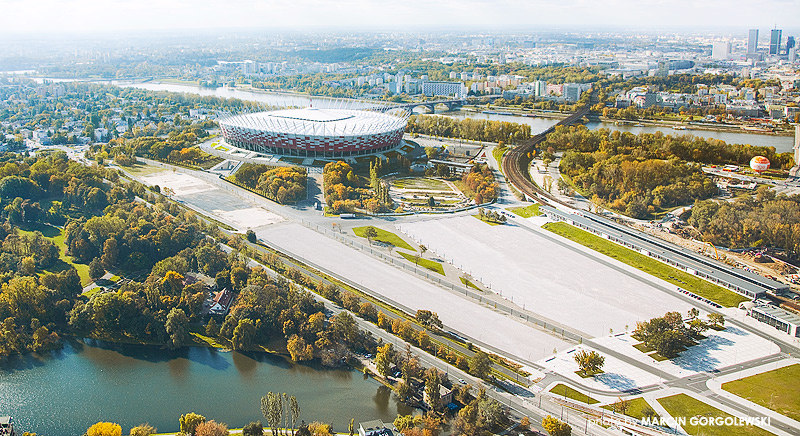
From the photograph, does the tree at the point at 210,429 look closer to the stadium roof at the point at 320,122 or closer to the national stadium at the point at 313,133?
the national stadium at the point at 313,133

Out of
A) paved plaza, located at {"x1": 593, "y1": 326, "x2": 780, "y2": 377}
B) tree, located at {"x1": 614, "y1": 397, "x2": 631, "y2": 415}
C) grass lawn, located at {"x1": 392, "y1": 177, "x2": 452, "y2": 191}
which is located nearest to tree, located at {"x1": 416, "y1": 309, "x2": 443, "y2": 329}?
paved plaza, located at {"x1": 593, "y1": 326, "x2": 780, "y2": 377}

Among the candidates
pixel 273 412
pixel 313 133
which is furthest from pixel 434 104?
pixel 273 412

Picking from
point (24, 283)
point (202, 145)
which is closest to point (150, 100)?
point (202, 145)

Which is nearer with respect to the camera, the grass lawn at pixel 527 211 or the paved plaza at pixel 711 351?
the paved plaza at pixel 711 351

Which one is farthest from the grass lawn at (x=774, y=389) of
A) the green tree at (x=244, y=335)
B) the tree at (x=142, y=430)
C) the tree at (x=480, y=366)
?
the tree at (x=142, y=430)

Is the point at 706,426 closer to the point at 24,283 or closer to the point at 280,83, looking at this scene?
the point at 24,283

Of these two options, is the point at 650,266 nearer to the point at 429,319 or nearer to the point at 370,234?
the point at 429,319
